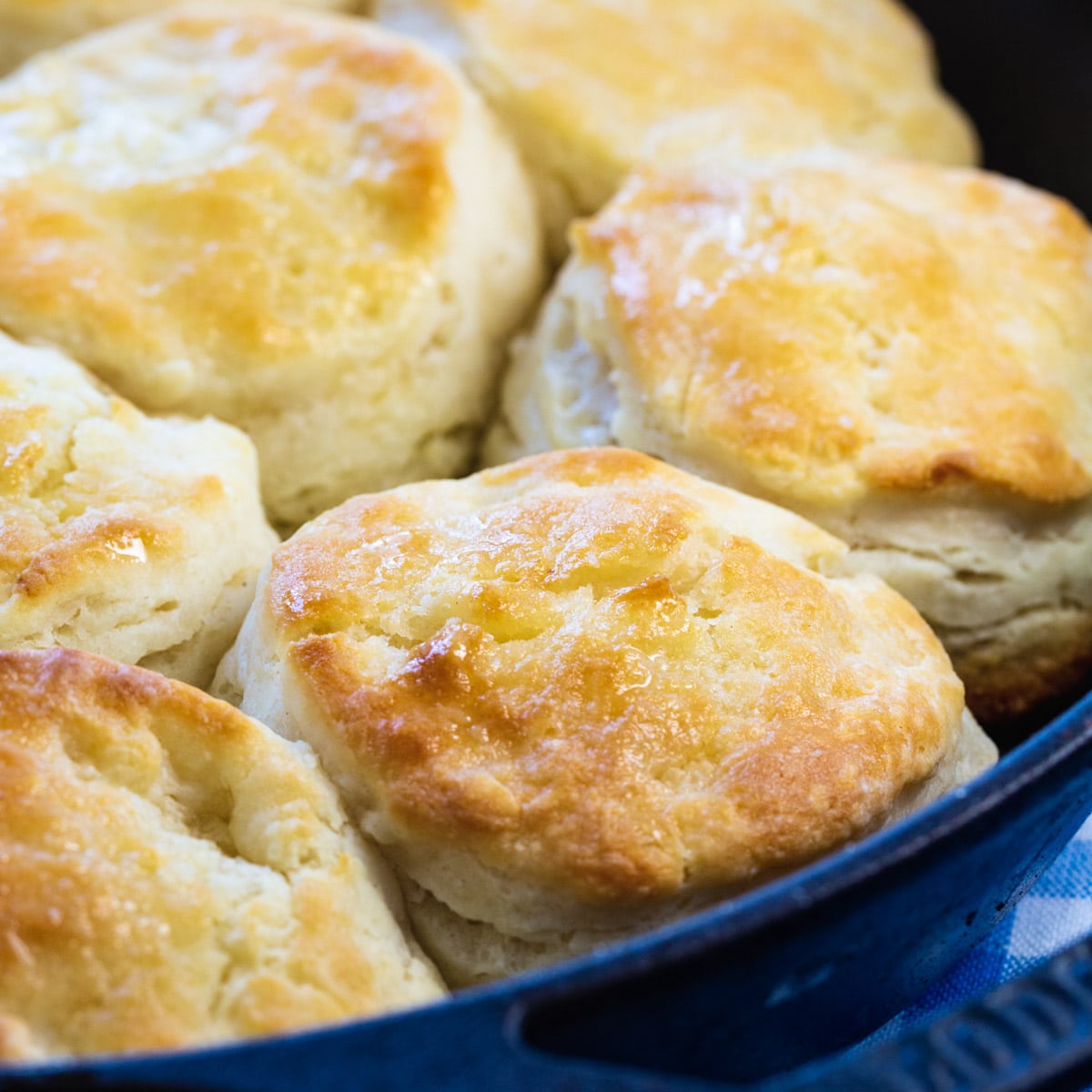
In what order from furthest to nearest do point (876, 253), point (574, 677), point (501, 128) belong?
point (501, 128)
point (876, 253)
point (574, 677)

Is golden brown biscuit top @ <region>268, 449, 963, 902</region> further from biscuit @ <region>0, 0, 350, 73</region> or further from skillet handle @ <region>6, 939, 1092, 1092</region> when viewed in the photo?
biscuit @ <region>0, 0, 350, 73</region>

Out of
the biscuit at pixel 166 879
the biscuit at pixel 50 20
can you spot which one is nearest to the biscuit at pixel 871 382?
the biscuit at pixel 166 879

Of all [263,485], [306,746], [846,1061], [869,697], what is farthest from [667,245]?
[846,1061]

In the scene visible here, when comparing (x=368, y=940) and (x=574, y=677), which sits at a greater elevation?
(x=574, y=677)

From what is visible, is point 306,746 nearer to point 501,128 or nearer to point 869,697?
point 869,697

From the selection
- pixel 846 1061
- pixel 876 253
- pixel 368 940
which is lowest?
pixel 368 940

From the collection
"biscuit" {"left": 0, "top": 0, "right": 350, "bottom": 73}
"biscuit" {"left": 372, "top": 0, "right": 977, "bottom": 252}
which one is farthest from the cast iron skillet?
"biscuit" {"left": 0, "top": 0, "right": 350, "bottom": 73}

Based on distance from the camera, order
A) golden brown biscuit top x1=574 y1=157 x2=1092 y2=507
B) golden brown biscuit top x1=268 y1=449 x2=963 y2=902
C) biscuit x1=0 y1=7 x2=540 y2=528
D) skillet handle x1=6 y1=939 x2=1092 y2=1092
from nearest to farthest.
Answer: skillet handle x1=6 y1=939 x2=1092 y2=1092 → golden brown biscuit top x1=268 y1=449 x2=963 y2=902 → golden brown biscuit top x1=574 y1=157 x2=1092 y2=507 → biscuit x1=0 y1=7 x2=540 y2=528

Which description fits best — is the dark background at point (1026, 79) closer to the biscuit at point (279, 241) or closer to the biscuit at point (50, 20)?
the biscuit at point (279, 241)
